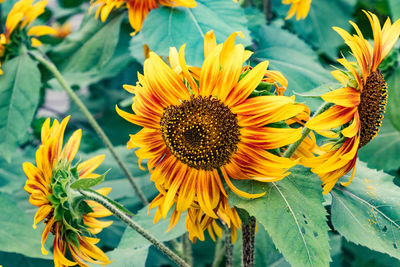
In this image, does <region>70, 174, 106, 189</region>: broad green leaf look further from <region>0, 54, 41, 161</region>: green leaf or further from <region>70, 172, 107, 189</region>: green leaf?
<region>0, 54, 41, 161</region>: green leaf

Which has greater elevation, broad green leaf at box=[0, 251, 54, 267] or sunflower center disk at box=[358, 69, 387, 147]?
sunflower center disk at box=[358, 69, 387, 147]

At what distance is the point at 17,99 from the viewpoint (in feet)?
2.34

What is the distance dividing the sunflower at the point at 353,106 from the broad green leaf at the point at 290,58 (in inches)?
7.1

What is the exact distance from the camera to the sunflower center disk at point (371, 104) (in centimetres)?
44

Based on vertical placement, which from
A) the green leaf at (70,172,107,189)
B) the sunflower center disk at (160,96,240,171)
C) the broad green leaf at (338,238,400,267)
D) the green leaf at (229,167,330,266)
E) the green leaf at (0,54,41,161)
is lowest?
the broad green leaf at (338,238,400,267)

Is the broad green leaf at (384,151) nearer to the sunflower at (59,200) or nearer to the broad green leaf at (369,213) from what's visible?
the broad green leaf at (369,213)

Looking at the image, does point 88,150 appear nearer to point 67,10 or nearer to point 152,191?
point 152,191

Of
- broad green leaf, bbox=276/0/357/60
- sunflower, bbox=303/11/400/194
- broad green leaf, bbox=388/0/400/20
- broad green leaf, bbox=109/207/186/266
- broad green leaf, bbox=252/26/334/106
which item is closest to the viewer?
sunflower, bbox=303/11/400/194

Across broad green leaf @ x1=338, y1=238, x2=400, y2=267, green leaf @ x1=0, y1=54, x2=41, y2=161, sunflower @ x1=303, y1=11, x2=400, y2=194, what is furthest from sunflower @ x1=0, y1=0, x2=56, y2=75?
broad green leaf @ x1=338, y1=238, x2=400, y2=267

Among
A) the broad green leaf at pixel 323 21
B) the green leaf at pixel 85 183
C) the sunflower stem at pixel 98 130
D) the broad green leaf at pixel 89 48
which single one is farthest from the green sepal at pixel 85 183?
the broad green leaf at pixel 323 21

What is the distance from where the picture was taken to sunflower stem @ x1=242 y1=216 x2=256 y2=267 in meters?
0.49

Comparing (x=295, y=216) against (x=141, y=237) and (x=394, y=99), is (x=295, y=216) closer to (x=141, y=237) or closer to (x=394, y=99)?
(x=141, y=237)

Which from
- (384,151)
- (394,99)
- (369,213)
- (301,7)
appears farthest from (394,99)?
(369,213)

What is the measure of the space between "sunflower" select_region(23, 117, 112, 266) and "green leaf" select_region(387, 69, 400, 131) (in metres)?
0.49
